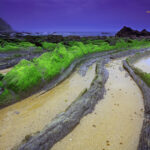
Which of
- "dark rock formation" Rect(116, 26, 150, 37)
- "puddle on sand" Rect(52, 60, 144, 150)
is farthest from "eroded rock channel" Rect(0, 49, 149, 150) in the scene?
"dark rock formation" Rect(116, 26, 150, 37)

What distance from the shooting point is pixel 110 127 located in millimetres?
5195

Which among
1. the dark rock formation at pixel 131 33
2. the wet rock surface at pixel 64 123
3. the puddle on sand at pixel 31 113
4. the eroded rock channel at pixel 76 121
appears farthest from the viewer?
the dark rock formation at pixel 131 33

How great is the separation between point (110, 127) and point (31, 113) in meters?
4.05

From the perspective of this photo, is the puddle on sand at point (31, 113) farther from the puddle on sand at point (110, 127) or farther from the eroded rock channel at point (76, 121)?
the puddle on sand at point (110, 127)

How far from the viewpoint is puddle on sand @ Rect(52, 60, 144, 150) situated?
4336 mm

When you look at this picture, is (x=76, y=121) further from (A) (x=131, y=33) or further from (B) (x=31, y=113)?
(A) (x=131, y=33)

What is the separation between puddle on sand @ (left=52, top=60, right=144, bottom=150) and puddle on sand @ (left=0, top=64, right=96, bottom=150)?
160 cm

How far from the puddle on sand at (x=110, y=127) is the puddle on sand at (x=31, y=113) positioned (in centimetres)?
160

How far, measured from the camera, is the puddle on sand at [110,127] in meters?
4.34

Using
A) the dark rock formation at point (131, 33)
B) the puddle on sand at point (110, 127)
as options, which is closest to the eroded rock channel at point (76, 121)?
the puddle on sand at point (110, 127)

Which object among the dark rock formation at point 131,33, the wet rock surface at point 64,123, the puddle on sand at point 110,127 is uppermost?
the dark rock formation at point 131,33

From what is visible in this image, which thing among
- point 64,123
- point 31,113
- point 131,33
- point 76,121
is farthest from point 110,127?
point 131,33

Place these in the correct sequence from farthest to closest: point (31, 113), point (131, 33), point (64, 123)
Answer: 1. point (131, 33)
2. point (31, 113)
3. point (64, 123)

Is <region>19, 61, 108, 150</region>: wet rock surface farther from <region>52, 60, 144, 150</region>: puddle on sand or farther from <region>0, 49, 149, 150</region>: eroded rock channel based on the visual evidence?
<region>52, 60, 144, 150</region>: puddle on sand
